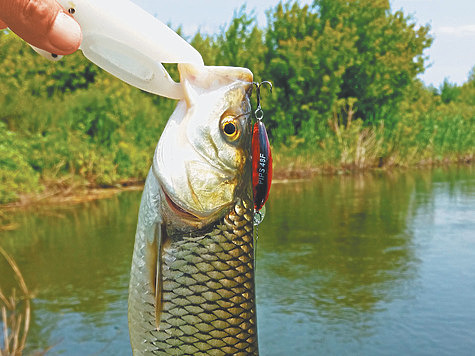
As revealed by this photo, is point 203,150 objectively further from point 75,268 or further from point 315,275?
point 75,268

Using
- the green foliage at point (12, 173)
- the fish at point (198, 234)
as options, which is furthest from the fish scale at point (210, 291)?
the green foliage at point (12, 173)

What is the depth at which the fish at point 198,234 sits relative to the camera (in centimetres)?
140

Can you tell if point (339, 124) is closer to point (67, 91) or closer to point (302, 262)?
point (67, 91)

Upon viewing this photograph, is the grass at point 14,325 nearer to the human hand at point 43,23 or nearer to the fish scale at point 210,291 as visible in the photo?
the fish scale at point 210,291

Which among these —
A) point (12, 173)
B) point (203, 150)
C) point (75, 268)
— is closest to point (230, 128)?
point (203, 150)

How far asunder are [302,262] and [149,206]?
22.1ft

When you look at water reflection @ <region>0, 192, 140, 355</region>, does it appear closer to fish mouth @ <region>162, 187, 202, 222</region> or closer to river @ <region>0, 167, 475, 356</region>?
river @ <region>0, 167, 475, 356</region>

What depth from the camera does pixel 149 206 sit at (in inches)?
55.6

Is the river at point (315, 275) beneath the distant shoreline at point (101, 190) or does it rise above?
beneath

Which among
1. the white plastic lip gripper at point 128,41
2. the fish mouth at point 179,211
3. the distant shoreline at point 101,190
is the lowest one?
the distant shoreline at point 101,190

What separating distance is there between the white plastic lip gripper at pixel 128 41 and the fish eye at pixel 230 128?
0.19 m

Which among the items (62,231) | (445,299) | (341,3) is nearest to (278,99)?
(341,3)

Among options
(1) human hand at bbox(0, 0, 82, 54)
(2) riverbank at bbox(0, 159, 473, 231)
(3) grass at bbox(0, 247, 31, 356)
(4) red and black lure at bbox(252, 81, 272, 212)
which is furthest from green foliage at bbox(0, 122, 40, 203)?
(1) human hand at bbox(0, 0, 82, 54)

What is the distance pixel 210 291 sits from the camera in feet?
4.71
